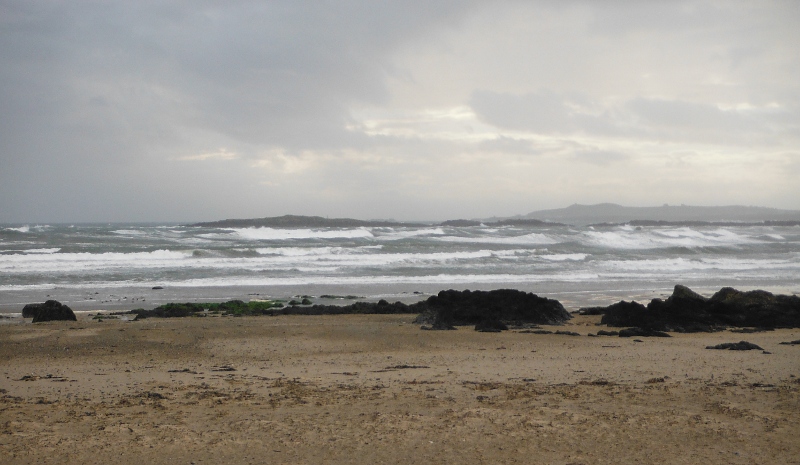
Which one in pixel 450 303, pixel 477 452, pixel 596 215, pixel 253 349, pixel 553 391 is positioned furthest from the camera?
pixel 596 215

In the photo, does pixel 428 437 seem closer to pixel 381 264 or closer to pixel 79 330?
pixel 79 330

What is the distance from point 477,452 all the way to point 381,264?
84.7 ft

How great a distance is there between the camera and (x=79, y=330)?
1133cm

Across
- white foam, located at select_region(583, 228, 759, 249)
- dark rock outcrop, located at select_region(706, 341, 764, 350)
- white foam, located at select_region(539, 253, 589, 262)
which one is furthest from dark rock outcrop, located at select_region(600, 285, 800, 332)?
white foam, located at select_region(583, 228, 759, 249)

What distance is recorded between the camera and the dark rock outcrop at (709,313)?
1234 cm

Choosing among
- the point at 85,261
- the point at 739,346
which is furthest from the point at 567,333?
the point at 85,261

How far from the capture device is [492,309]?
13.2 m

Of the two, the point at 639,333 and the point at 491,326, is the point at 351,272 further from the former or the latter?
the point at 639,333

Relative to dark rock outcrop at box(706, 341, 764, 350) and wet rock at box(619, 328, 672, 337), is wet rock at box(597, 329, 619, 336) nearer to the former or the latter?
wet rock at box(619, 328, 672, 337)

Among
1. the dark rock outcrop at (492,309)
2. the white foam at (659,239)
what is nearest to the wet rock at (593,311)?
the dark rock outcrop at (492,309)

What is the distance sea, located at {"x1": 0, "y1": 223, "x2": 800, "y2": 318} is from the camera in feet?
63.4

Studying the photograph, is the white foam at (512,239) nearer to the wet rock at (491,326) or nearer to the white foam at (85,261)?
the white foam at (85,261)

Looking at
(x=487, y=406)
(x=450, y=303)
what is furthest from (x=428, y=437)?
(x=450, y=303)

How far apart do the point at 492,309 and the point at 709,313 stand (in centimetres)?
446
